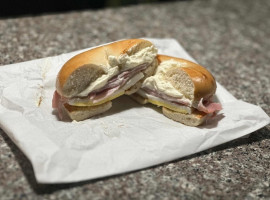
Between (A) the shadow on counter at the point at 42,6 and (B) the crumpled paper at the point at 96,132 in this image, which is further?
(A) the shadow on counter at the point at 42,6

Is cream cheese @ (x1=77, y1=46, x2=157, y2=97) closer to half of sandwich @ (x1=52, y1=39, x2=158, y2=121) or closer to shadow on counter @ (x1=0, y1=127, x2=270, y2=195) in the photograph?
half of sandwich @ (x1=52, y1=39, x2=158, y2=121)

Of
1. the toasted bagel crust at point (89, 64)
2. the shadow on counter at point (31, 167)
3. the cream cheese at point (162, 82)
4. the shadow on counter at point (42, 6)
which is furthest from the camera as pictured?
the shadow on counter at point (42, 6)

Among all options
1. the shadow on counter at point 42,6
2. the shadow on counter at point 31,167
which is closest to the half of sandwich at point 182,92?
the shadow on counter at point 31,167

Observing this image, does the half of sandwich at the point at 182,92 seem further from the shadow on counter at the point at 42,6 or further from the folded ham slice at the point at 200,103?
the shadow on counter at the point at 42,6

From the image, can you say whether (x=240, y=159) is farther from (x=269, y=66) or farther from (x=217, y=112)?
(x=269, y=66)

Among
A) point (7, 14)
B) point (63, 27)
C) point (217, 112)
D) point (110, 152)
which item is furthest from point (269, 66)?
point (7, 14)

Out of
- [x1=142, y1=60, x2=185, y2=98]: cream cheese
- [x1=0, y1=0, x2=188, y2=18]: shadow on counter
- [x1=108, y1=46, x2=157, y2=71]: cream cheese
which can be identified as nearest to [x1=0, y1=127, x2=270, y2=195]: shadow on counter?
[x1=142, y1=60, x2=185, y2=98]: cream cheese
